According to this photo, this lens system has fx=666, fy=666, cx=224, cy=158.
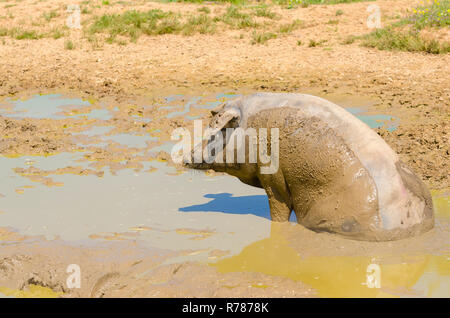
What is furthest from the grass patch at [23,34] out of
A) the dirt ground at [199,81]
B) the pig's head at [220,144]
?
the pig's head at [220,144]

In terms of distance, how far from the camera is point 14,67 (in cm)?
1554

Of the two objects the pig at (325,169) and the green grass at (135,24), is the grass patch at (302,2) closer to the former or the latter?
the green grass at (135,24)

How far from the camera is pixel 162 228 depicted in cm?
680

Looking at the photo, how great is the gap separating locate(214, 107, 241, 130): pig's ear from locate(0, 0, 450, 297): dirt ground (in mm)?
1306

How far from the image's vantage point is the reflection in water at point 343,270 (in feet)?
17.3

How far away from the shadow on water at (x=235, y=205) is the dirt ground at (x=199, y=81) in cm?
107

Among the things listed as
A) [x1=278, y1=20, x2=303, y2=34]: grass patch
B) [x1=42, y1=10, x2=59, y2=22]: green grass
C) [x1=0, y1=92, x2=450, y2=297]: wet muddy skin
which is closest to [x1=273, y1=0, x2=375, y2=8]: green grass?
[x1=278, y1=20, x2=303, y2=34]: grass patch

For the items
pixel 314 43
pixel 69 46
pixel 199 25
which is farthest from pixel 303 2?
pixel 69 46

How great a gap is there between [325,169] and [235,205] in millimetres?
1714
